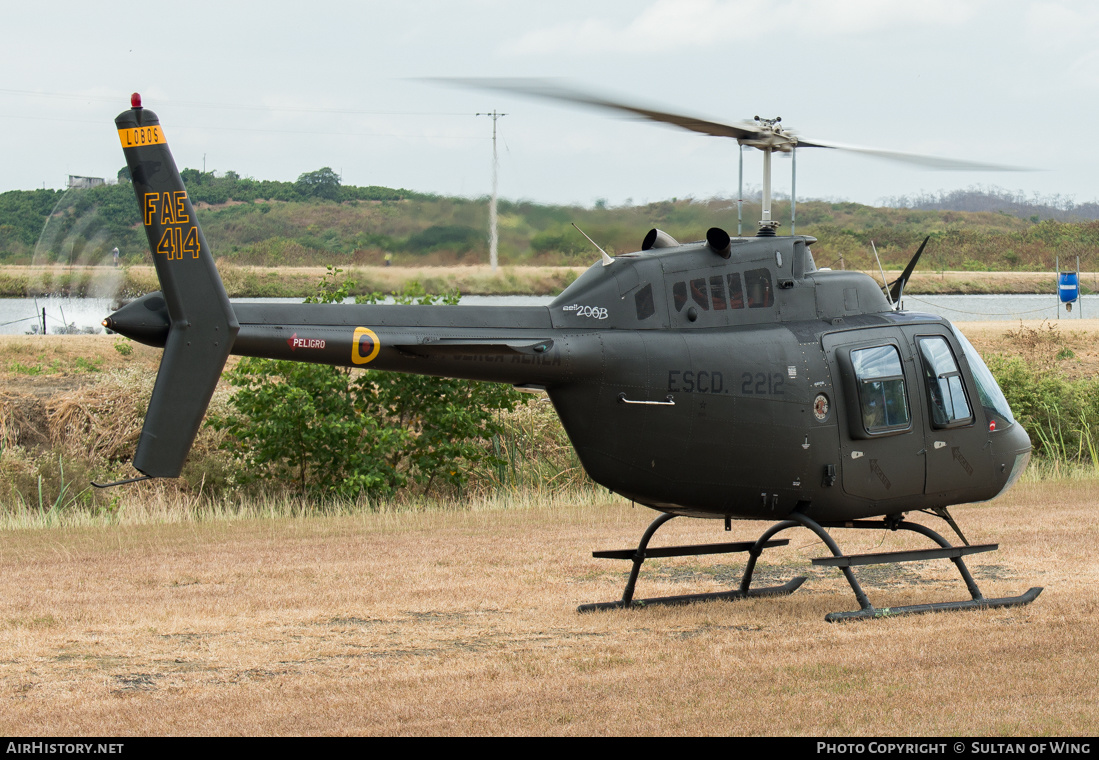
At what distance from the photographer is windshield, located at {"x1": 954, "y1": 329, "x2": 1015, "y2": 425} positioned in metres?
9.34

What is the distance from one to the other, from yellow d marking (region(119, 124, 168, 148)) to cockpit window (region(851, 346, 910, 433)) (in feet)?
17.6

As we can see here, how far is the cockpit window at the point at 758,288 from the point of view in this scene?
8.84m

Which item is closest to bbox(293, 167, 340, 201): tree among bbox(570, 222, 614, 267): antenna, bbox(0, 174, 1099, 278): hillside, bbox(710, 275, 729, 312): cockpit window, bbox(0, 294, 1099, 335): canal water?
bbox(0, 174, 1099, 278): hillside

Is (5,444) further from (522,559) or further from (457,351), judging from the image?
(457,351)

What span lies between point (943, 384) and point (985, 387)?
570mm

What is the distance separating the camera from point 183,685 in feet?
23.3

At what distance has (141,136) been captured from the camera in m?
7.30

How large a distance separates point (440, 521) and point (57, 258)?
12.5 m

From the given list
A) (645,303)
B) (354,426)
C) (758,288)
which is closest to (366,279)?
(645,303)

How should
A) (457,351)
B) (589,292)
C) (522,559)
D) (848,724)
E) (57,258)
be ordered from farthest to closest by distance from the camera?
(57,258), (522,559), (589,292), (457,351), (848,724)

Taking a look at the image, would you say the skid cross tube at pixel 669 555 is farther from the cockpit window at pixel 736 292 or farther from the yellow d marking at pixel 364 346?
the yellow d marking at pixel 364 346

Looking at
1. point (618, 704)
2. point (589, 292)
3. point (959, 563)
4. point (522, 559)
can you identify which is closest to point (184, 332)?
point (589, 292)

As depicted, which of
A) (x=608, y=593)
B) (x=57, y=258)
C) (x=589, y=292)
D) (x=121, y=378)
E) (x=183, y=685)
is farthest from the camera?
(x=57, y=258)

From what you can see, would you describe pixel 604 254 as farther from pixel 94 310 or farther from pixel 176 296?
pixel 94 310
